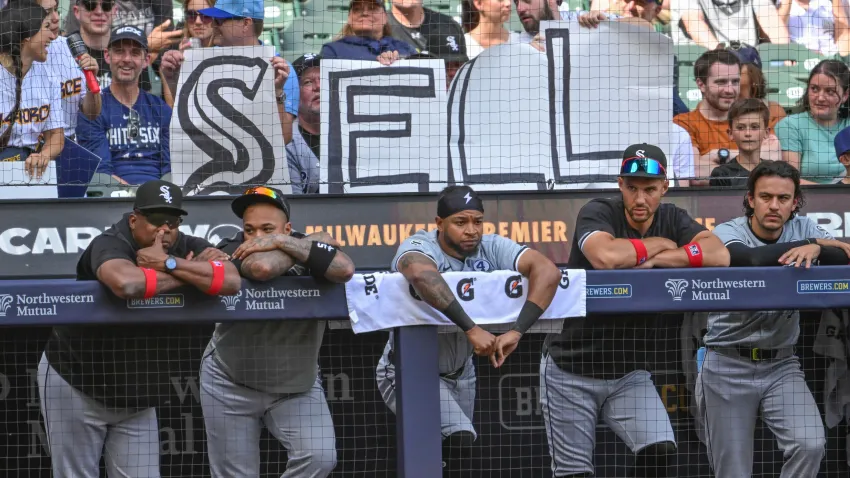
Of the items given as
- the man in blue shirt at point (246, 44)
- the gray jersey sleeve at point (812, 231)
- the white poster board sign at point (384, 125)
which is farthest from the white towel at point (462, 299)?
the man in blue shirt at point (246, 44)

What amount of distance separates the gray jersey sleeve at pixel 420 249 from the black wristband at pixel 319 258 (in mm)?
388

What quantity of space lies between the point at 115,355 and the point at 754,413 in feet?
9.55

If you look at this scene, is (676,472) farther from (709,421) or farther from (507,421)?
(507,421)

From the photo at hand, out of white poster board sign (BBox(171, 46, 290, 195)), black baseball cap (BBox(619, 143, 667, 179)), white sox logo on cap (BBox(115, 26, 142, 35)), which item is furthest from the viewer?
white sox logo on cap (BBox(115, 26, 142, 35))

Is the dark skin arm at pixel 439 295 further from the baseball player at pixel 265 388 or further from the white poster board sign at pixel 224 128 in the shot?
the white poster board sign at pixel 224 128

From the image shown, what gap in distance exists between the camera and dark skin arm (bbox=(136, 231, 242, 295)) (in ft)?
12.7

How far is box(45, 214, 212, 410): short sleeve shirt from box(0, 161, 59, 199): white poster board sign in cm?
177

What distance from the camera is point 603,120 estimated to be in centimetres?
643

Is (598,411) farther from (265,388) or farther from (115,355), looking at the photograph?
(115,355)

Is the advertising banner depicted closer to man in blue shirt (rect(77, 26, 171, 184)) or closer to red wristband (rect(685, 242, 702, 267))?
man in blue shirt (rect(77, 26, 171, 184))

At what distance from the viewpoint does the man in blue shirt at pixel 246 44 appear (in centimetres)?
641

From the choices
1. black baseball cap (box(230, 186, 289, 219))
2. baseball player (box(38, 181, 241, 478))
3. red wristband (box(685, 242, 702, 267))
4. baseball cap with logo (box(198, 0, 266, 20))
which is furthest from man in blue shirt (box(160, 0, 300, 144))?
red wristband (box(685, 242, 702, 267))

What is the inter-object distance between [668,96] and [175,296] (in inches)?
147

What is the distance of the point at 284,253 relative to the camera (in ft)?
13.5
